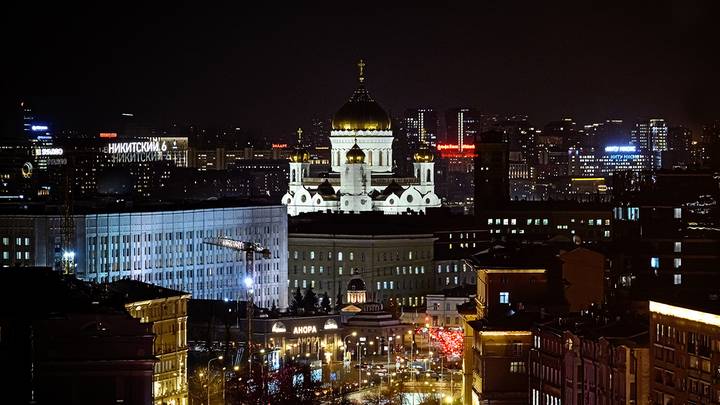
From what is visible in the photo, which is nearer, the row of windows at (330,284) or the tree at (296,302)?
the tree at (296,302)

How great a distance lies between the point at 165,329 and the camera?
276 ft

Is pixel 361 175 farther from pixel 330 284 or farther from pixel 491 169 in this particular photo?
pixel 330 284

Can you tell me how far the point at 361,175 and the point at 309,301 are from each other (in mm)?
32827

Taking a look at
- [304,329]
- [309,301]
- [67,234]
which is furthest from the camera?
[309,301]

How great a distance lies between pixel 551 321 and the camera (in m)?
A: 72.6

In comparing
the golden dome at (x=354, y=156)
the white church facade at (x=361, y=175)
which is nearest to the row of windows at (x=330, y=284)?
the white church facade at (x=361, y=175)

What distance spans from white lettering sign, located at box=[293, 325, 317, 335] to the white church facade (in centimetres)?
3942

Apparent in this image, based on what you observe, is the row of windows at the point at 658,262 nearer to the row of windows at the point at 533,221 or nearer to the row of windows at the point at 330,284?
the row of windows at the point at 330,284

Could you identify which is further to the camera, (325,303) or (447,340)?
(325,303)

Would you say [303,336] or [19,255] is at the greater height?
[19,255]

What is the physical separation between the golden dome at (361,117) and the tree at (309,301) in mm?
29845

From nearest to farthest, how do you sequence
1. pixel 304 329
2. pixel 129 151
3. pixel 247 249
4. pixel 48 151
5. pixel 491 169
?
pixel 304 329, pixel 247 249, pixel 491 169, pixel 48 151, pixel 129 151

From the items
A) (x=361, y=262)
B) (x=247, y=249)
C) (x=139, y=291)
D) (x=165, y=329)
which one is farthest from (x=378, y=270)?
(x=165, y=329)

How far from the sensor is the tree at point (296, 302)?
106613 millimetres
